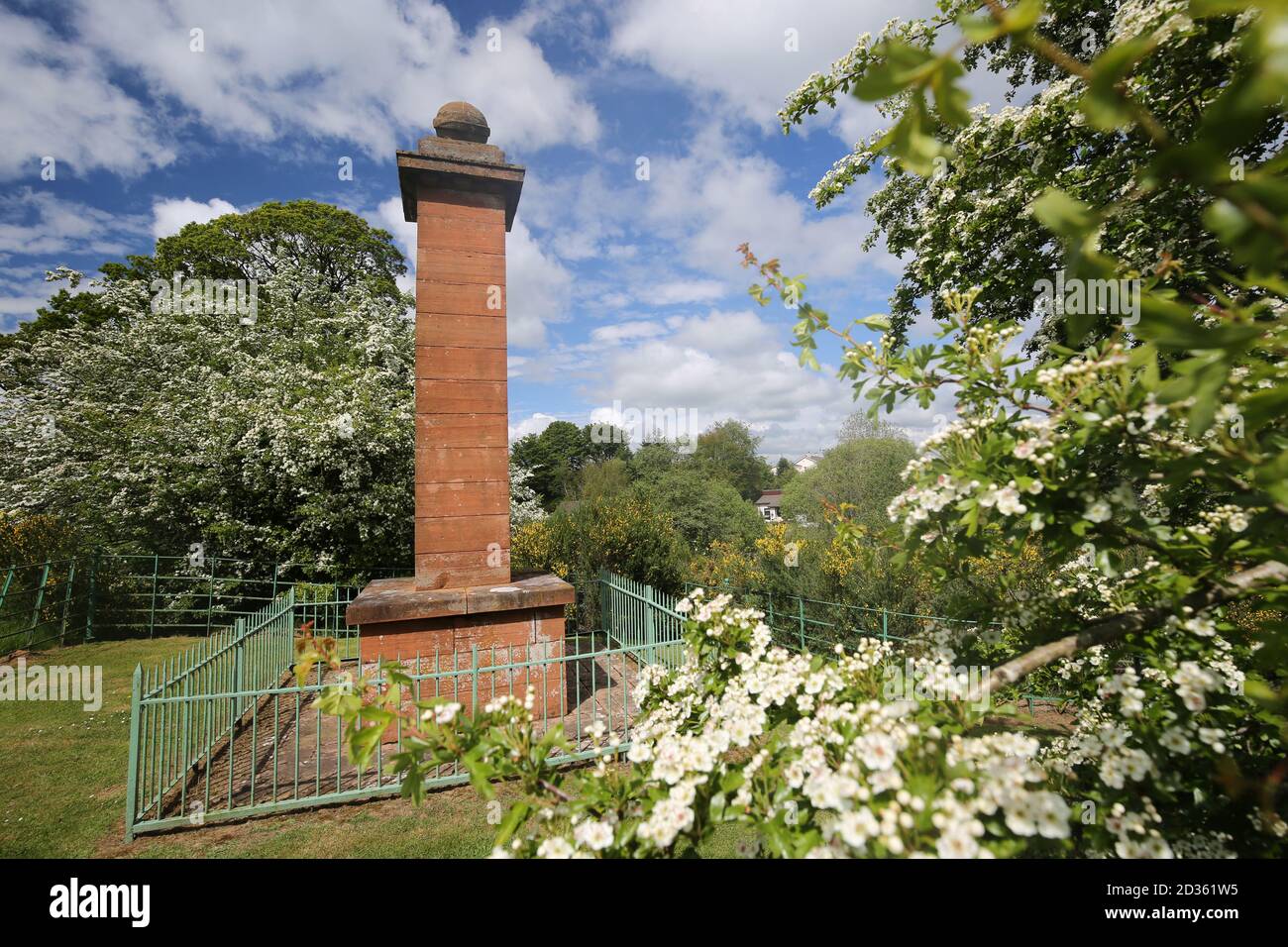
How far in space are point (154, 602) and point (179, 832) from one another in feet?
30.2

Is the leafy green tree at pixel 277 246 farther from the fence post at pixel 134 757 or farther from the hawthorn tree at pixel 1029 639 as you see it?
the hawthorn tree at pixel 1029 639

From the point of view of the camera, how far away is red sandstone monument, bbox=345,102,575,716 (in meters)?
6.06

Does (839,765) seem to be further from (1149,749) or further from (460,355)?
(460,355)

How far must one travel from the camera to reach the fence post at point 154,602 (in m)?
11.1

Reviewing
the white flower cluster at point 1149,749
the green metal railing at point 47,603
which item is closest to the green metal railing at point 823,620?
the white flower cluster at point 1149,749

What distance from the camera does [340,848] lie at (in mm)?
4164

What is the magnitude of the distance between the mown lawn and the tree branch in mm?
2754

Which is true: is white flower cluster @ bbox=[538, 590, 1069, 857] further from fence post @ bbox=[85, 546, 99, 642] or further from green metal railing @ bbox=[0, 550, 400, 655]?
fence post @ bbox=[85, 546, 99, 642]

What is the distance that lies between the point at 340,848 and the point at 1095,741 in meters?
4.97

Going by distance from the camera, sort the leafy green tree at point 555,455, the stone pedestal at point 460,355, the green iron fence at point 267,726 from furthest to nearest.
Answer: the leafy green tree at point 555,455, the stone pedestal at point 460,355, the green iron fence at point 267,726

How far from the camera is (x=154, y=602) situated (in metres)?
11.1

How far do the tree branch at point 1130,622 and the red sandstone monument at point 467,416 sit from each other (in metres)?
5.17
